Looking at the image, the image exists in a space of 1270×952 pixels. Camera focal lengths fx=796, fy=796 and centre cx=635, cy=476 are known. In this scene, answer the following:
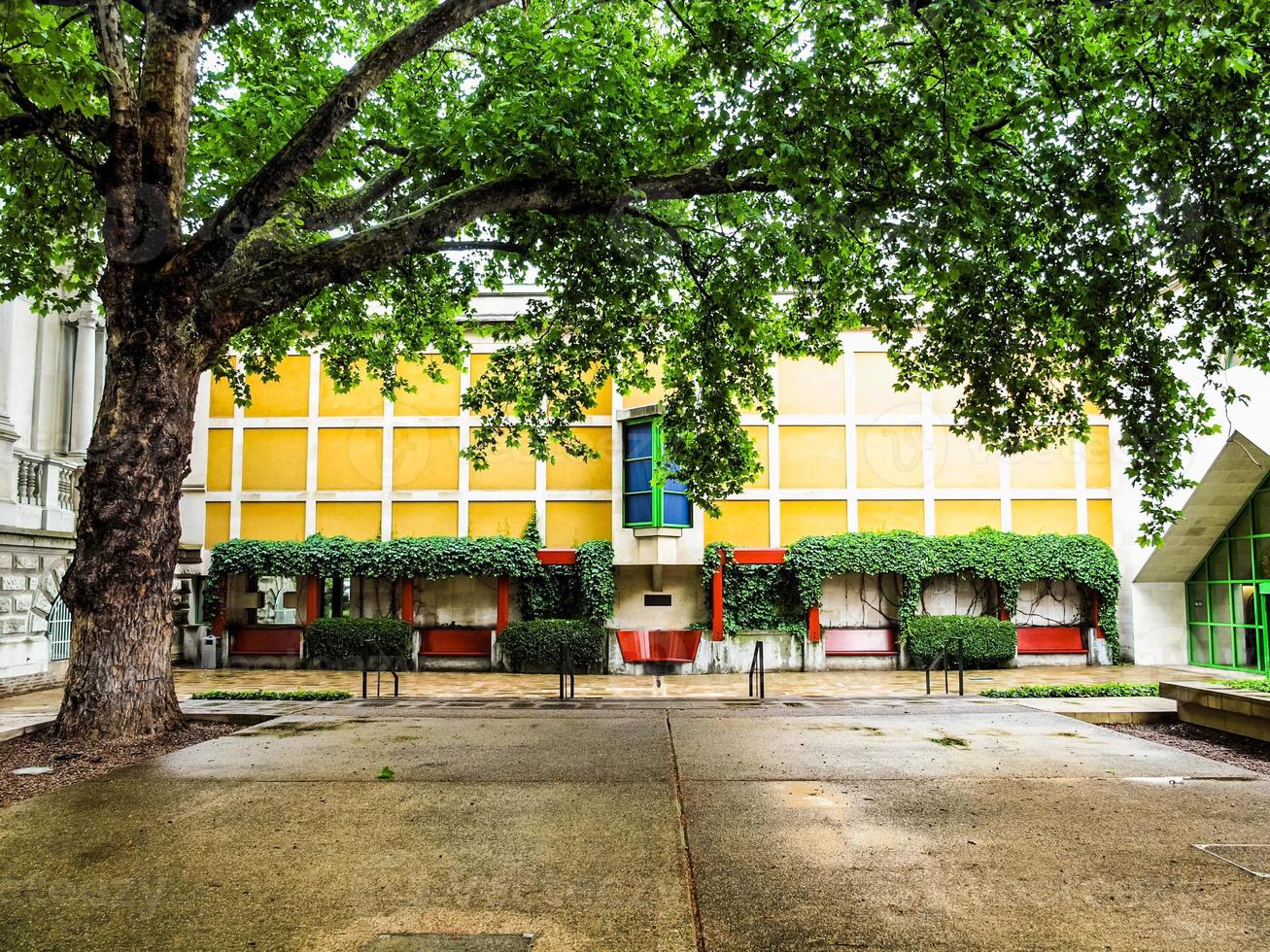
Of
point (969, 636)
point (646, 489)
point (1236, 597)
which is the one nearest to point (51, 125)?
point (646, 489)

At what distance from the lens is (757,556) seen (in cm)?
1884

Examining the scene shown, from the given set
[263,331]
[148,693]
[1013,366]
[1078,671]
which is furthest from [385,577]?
[1078,671]

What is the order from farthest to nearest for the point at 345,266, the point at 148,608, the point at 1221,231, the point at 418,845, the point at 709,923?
the point at 345,266 < the point at 148,608 < the point at 1221,231 < the point at 418,845 < the point at 709,923

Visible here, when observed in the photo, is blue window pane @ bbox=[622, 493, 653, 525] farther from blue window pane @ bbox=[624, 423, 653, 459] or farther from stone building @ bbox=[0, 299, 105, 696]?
stone building @ bbox=[0, 299, 105, 696]

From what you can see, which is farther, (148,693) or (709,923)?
(148,693)

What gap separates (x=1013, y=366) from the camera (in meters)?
9.51

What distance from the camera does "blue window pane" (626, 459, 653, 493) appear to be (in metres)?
18.4

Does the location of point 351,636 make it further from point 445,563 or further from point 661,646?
point 661,646

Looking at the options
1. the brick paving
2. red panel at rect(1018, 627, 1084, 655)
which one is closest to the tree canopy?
the brick paving

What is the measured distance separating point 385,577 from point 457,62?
11.8 metres

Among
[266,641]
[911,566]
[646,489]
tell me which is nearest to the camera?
[646,489]

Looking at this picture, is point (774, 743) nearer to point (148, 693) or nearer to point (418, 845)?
point (418, 845)

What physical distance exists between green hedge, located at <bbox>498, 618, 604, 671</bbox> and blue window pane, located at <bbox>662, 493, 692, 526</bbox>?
9.88ft

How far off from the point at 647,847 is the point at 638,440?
47.3 feet
